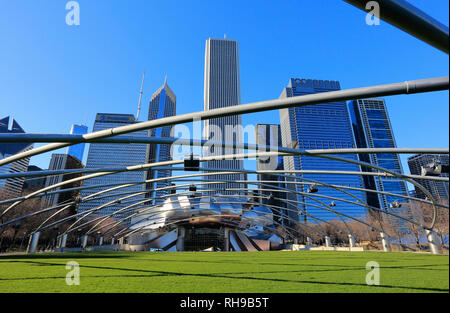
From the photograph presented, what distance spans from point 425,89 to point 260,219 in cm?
5078

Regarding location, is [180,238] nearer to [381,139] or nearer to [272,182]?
[272,182]

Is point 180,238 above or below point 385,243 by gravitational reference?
above

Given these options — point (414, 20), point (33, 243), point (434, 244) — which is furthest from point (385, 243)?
point (33, 243)

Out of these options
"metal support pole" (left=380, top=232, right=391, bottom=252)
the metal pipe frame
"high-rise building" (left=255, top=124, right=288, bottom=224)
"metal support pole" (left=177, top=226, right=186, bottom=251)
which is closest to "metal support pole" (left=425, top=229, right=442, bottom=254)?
Result: the metal pipe frame

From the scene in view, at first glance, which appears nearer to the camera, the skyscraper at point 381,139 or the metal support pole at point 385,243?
the skyscraper at point 381,139

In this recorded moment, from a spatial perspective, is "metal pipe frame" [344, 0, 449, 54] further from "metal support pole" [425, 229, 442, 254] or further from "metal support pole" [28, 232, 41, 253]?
"metal support pole" [28, 232, 41, 253]

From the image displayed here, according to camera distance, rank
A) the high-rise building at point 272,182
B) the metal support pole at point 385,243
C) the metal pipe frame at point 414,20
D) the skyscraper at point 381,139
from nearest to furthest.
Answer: the metal pipe frame at point 414,20 → the skyscraper at point 381,139 → the high-rise building at point 272,182 → the metal support pole at point 385,243

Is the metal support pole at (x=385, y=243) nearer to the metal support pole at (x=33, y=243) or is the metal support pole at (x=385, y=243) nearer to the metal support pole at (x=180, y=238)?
the metal support pole at (x=33, y=243)

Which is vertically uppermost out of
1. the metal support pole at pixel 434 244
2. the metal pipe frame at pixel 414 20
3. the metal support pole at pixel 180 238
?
the metal support pole at pixel 180 238

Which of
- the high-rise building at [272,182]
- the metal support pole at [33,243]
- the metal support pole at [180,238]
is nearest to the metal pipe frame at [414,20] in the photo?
the high-rise building at [272,182]
